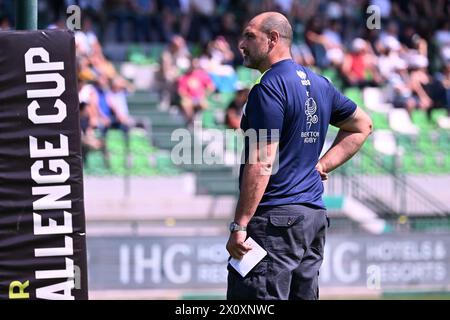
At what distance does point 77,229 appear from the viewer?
273 inches

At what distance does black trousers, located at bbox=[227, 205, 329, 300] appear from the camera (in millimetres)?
6430

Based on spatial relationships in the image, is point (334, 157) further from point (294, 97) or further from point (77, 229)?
point (77, 229)

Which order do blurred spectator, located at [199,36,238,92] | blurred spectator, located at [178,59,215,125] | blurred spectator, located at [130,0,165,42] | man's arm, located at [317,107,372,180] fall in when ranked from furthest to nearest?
blurred spectator, located at [130,0,165,42], blurred spectator, located at [199,36,238,92], blurred spectator, located at [178,59,215,125], man's arm, located at [317,107,372,180]

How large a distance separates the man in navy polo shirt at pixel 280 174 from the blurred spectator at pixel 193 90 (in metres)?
12.2

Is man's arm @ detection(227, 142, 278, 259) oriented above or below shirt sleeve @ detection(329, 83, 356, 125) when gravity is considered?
below

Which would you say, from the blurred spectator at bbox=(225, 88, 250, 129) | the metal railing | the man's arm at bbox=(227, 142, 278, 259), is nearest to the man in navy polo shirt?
the man's arm at bbox=(227, 142, 278, 259)

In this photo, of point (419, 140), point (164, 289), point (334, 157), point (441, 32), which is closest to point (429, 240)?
point (419, 140)

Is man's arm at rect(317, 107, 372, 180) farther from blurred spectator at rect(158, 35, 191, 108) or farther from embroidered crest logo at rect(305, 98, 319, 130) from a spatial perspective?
blurred spectator at rect(158, 35, 191, 108)

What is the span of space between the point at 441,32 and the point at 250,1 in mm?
4179

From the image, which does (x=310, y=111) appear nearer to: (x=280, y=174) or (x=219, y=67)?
(x=280, y=174)

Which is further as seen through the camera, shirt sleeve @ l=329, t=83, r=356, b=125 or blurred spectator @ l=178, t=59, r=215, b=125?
blurred spectator @ l=178, t=59, r=215, b=125

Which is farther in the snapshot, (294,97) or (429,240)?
(429,240)

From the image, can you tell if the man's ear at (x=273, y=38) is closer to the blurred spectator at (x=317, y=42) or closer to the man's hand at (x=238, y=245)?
the man's hand at (x=238, y=245)

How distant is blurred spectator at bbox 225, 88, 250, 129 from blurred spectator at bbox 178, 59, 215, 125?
1.38m
